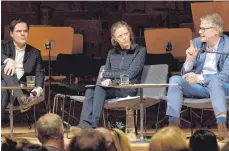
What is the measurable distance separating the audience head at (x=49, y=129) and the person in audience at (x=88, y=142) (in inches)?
→ 20.1

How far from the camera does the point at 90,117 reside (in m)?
5.40

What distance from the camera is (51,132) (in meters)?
3.49

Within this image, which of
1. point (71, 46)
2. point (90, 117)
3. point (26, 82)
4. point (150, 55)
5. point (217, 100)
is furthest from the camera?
point (71, 46)

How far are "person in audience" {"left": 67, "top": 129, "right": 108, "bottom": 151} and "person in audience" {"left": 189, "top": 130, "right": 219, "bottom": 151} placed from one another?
0.44 meters

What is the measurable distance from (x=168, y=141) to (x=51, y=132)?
827mm

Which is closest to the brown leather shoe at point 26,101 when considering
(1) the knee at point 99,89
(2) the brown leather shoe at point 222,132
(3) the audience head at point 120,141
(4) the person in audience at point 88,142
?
(1) the knee at point 99,89

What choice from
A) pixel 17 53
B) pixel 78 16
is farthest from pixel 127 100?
pixel 78 16

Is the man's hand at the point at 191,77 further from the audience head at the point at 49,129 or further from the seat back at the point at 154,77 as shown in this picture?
the audience head at the point at 49,129

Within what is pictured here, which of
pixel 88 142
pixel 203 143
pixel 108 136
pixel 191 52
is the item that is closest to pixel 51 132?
pixel 108 136

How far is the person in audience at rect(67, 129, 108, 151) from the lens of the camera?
286cm

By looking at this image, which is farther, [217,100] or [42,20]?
[42,20]

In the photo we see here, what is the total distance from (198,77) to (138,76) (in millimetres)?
701

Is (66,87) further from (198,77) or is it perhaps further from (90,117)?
(198,77)

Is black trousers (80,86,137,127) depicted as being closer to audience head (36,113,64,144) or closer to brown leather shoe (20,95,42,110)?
brown leather shoe (20,95,42,110)
